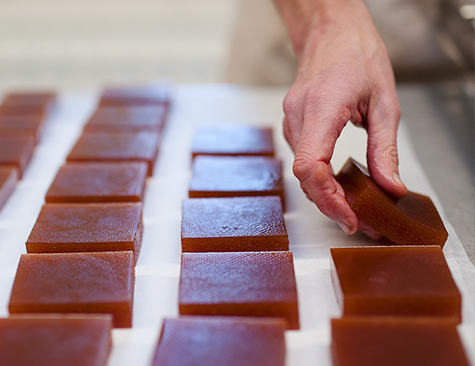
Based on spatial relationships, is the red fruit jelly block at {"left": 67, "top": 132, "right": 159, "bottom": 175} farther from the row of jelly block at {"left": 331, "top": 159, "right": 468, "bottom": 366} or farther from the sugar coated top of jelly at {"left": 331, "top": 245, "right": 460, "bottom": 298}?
the sugar coated top of jelly at {"left": 331, "top": 245, "right": 460, "bottom": 298}

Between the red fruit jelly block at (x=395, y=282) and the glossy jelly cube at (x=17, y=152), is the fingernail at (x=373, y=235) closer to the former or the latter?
the red fruit jelly block at (x=395, y=282)

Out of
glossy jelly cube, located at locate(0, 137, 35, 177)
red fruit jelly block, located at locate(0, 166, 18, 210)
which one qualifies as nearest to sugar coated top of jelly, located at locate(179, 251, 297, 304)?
red fruit jelly block, located at locate(0, 166, 18, 210)

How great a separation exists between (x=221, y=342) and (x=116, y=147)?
1.00m

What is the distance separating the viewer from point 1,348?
3.21 feet

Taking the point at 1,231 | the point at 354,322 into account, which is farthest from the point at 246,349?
the point at 1,231

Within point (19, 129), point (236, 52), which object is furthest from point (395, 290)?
point (236, 52)

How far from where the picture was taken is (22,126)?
76.7 inches

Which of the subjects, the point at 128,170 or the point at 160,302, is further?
the point at 128,170

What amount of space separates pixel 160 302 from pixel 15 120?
1.20 meters

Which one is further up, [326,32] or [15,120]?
[326,32]

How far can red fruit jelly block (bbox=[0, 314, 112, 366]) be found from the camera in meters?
0.96

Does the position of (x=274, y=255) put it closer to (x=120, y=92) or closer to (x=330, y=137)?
(x=330, y=137)

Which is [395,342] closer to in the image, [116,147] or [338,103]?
[338,103]

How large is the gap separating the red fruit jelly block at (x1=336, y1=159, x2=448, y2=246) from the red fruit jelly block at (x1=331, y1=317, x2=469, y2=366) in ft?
0.95
